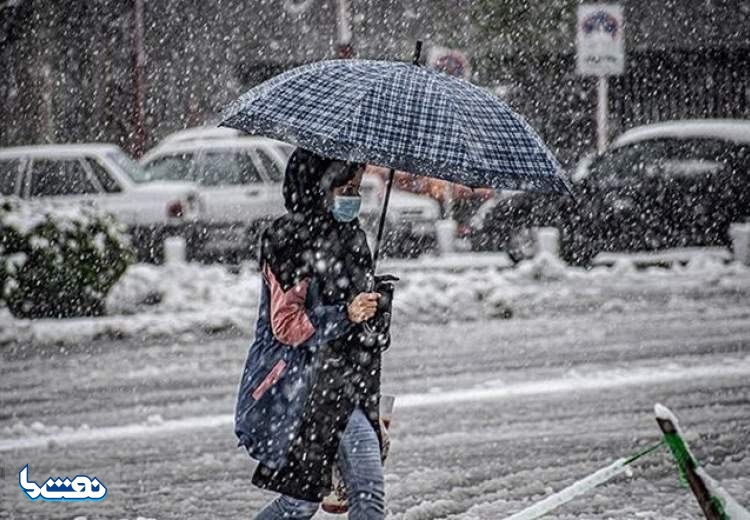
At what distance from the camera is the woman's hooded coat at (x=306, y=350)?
12.4 feet

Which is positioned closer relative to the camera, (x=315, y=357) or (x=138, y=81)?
(x=315, y=357)

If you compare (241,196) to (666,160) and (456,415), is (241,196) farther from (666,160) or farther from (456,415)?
(456,415)

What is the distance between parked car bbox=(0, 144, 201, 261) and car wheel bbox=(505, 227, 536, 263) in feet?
12.4

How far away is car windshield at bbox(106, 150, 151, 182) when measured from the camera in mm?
15367

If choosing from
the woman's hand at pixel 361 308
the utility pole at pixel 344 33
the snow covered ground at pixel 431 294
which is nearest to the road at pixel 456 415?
the snow covered ground at pixel 431 294

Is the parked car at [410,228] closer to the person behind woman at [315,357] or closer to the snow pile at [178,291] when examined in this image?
the snow pile at [178,291]

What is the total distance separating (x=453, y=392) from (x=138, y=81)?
15882mm

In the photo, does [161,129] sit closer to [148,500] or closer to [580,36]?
[580,36]

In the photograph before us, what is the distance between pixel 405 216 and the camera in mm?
15391

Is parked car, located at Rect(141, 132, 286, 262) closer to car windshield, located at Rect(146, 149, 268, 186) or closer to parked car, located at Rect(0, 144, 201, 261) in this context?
car windshield, located at Rect(146, 149, 268, 186)

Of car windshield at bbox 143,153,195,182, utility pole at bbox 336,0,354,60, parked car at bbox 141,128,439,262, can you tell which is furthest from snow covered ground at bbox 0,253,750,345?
utility pole at bbox 336,0,354,60

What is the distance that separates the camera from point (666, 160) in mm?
14633

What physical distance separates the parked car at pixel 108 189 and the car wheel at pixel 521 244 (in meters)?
3.77

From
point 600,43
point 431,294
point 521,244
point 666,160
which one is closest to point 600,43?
point 600,43
